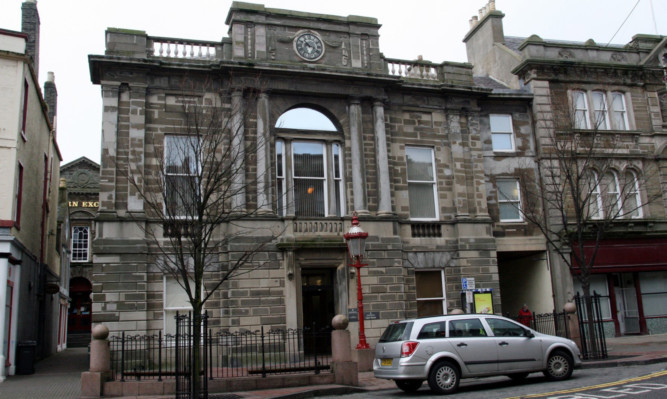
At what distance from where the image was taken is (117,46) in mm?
20234

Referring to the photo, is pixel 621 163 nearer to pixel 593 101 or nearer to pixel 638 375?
pixel 593 101

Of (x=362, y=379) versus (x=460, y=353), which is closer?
(x=460, y=353)

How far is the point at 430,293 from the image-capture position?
73.7ft

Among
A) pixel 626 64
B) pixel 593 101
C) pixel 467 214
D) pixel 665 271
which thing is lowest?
pixel 665 271

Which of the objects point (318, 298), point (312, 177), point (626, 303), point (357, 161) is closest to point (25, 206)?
point (312, 177)

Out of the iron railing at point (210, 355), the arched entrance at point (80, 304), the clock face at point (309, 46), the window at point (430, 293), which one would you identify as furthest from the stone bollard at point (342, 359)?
the arched entrance at point (80, 304)

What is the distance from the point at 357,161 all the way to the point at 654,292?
46.8 ft

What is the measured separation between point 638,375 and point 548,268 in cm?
1127

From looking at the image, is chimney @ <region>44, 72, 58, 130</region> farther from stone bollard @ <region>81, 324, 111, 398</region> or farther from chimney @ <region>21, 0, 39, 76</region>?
stone bollard @ <region>81, 324, 111, 398</region>

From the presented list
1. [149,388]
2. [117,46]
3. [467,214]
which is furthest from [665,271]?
[117,46]

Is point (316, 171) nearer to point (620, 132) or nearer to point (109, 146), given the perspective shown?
point (109, 146)

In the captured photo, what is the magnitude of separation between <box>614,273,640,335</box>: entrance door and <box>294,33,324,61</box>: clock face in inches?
613

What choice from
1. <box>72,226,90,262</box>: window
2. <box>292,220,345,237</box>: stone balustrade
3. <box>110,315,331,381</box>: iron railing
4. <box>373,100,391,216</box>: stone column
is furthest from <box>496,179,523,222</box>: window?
<box>72,226,90,262</box>: window

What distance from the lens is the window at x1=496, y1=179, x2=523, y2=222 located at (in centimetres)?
2450
